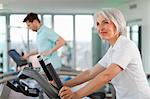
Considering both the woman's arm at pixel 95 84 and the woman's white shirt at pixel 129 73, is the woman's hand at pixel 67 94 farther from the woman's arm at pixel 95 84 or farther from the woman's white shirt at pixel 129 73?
the woman's white shirt at pixel 129 73

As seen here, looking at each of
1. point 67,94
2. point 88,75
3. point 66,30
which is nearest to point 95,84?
point 67,94

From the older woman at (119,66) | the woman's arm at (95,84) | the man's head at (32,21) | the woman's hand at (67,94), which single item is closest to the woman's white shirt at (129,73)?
the older woman at (119,66)

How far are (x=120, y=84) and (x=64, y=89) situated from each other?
38 centimetres

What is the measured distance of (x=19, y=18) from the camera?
417 inches

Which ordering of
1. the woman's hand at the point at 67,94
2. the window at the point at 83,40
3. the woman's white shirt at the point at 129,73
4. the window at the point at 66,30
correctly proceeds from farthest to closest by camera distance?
the window at the point at 83,40 < the window at the point at 66,30 < the woman's white shirt at the point at 129,73 < the woman's hand at the point at 67,94

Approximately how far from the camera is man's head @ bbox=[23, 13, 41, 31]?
285cm

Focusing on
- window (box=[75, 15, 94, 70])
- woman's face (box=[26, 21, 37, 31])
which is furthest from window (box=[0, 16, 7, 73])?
woman's face (box=[26, 21, 37, 31])

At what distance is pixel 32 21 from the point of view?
114 inches

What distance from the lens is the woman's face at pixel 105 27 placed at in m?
1.53

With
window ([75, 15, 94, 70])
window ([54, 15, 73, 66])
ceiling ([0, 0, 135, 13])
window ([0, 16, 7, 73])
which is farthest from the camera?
window ([75, 15, 94, 70])

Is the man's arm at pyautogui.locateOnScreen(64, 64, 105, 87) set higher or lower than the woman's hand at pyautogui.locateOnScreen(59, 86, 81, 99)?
higher

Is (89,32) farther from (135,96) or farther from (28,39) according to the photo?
(135,96)

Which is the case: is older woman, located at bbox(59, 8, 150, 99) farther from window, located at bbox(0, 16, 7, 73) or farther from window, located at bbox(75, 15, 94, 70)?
window, located at bbox(75, 15, 94, 70)

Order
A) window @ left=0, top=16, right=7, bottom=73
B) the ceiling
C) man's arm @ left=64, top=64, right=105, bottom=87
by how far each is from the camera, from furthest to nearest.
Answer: window @ left=0, top=16, right=7, bottom=73, the ceiling, man's arm @ left=64, top=64, right=105, bottom=87
